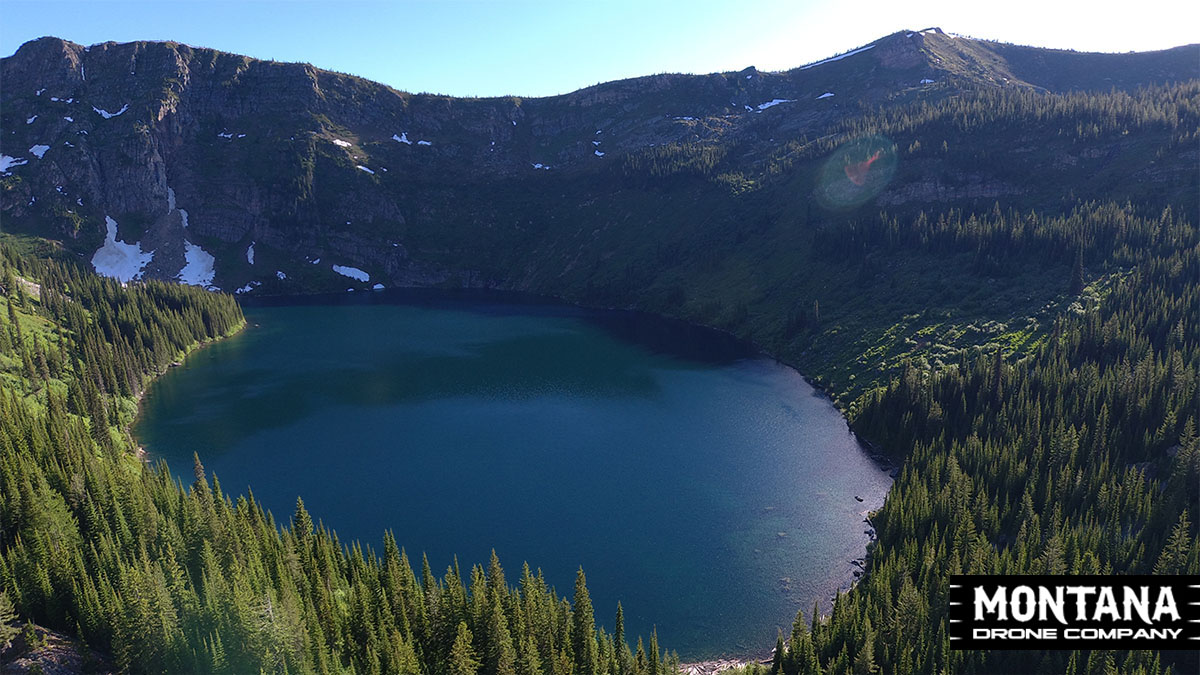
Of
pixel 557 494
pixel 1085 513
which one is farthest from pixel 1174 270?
pixel 557 494

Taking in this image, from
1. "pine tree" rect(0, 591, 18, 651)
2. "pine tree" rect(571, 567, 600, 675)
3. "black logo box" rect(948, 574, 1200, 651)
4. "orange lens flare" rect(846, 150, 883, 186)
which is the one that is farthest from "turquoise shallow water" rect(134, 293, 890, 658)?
"orange lens flare" rect(846, 150, 883, 186)

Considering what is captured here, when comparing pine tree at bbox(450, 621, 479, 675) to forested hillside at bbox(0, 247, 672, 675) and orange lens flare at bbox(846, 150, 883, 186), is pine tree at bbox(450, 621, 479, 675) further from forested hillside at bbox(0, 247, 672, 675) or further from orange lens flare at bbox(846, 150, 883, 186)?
orange lens flare at bbox(846, 150, 883, 186)

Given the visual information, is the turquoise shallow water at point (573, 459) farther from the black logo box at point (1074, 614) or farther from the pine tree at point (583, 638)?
the black logo box at point (1074, 614)

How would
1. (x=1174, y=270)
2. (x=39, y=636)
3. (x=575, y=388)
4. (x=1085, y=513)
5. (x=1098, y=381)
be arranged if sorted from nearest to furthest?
(x=39, y=636)
(x=1085, y=513)
(x=1098, y=381)
(x=1174, y=270)
(x=575, y=388)

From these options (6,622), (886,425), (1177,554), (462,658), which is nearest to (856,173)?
(886,425)

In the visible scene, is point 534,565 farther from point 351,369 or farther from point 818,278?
point 818,278

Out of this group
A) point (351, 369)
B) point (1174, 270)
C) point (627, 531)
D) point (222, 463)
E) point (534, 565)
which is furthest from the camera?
point (351, 369)
